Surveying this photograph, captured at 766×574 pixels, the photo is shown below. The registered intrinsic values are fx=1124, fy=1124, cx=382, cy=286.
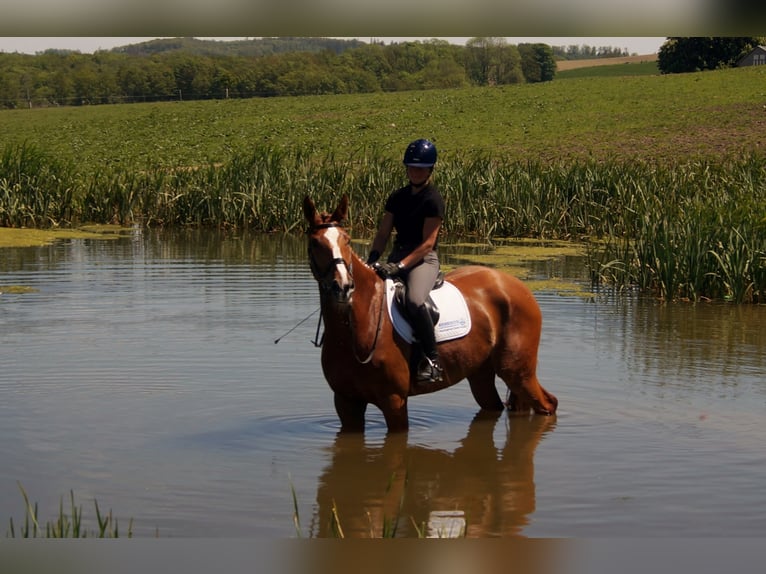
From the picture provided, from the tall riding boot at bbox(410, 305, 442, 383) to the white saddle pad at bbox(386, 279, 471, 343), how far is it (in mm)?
99

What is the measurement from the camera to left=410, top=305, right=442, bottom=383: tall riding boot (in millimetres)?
8117

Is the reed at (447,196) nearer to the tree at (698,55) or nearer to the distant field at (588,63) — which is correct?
the tree at (698,55)

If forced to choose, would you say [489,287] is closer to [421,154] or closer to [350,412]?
[350,412]

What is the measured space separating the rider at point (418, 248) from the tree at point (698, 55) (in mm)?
72890

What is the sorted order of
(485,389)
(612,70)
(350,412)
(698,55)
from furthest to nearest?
1. (612,70)
2. (698,55)
3. (485,389)
4. (350,412)

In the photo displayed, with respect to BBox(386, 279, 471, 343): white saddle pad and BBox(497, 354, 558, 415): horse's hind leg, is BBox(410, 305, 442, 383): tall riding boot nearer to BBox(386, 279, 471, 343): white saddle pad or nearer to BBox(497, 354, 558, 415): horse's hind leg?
BBox(386, 279, 471, 343): white saddle pad

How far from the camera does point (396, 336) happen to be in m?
8.14

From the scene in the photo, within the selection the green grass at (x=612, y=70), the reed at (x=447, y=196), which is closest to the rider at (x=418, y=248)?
the reed at (x=447, y=196)

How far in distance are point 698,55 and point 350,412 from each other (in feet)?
260

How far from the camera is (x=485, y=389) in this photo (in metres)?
9.81

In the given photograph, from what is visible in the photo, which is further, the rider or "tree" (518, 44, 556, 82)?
"tree" (518, 44, 556, 82)

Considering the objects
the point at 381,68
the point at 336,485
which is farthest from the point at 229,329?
the point at 381,68

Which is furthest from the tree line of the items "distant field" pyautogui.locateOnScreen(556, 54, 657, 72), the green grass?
"distant field" pyautogui.locateOnScreen(556, 54, 657, 72)

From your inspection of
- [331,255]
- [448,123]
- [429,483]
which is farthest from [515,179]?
[448,123]
